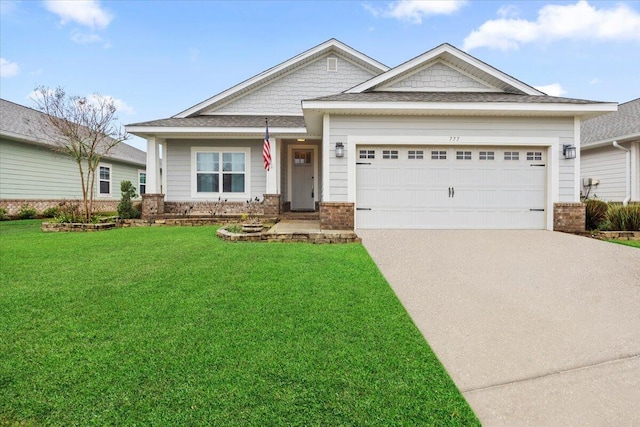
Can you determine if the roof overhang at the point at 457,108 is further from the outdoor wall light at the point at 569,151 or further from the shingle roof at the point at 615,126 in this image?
the shingle roof at the point at 615,126

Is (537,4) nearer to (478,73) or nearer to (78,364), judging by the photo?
(478,73)

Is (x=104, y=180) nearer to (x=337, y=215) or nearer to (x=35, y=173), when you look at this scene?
(x=35, y=173)

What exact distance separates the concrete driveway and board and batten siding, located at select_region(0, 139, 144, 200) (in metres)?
15.8

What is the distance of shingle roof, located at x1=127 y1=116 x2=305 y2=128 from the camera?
12.2 m

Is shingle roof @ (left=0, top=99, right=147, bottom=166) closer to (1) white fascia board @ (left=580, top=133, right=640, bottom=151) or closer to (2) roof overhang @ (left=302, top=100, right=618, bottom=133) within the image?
(2) roof overhang @ (left=302, top=100, right=618, bottom=133)

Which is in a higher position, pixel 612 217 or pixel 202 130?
pixel 202 130

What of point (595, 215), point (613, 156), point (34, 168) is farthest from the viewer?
point (34, 168)

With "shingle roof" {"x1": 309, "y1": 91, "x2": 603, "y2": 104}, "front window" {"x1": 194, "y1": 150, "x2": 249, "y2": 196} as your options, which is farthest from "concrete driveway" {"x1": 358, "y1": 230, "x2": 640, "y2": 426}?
"front window" {"x1": 194, "y1": 150, "x2": 249, "y2": 196}

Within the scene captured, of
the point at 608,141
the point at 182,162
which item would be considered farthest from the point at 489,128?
the point at 182,162

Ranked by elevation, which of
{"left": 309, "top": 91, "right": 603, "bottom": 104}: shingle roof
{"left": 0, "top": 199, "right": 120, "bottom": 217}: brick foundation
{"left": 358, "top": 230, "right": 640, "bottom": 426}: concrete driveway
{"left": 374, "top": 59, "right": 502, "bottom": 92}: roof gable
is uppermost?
{"left": 374, "top": 59, "right": 502, "bottom": 92}: roof gable

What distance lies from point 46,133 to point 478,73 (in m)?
17.9

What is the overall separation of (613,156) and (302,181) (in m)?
12.5

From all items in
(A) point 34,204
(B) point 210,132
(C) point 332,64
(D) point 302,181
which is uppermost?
(C) point 332,64

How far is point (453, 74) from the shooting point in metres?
10.3
